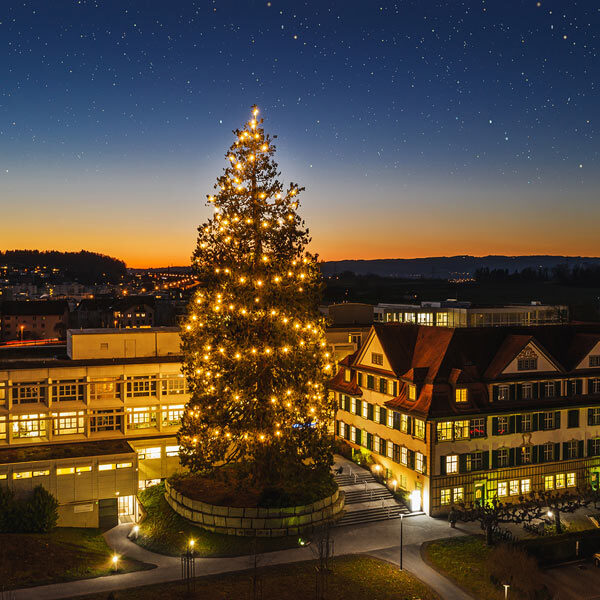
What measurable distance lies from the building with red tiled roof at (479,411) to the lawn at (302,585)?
28.4ft

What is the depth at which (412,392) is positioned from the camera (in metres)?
37.4

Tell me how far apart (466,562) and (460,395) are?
10266mm

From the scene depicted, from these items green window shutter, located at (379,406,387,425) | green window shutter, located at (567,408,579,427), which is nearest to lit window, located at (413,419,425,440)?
green window shutter, located at (379,406,387,425)

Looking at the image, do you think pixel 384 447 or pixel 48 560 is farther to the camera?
pixel 384 447

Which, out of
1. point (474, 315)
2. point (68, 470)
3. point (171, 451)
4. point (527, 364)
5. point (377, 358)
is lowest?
point (171, 451)

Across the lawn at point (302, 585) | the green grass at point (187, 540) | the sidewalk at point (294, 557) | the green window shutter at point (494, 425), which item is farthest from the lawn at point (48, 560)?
the green window shutter at point (494, 425)

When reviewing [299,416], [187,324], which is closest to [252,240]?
[187,324]

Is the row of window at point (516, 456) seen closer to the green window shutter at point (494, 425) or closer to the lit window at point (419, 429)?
the green window shutter at point (494, 425)

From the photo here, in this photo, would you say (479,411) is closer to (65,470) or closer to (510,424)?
(510,424)

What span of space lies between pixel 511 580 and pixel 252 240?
2118 cm

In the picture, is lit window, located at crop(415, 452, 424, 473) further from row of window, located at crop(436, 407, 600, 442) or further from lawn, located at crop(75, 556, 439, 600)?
lawn, located at crop(75, 556, 439, 600)

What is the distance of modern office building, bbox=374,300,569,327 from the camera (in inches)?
2119

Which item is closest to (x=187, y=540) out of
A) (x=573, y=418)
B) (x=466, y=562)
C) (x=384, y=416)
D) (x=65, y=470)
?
(x=65, y=470)

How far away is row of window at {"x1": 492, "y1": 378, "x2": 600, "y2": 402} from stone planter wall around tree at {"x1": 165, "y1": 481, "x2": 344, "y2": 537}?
Answer: 44.6 feet
